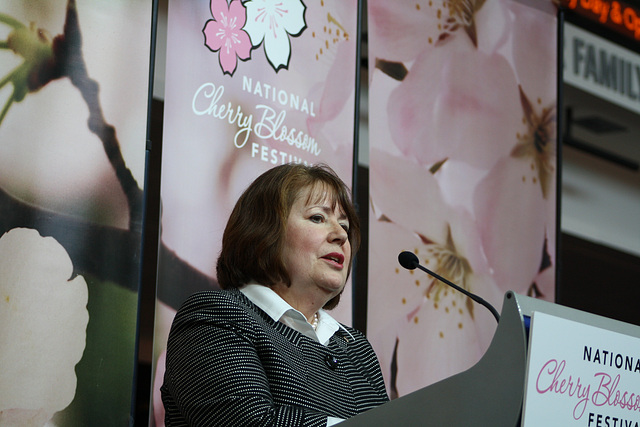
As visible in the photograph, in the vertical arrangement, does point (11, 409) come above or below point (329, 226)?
below

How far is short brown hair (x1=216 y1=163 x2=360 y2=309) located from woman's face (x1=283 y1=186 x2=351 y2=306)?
17 mm

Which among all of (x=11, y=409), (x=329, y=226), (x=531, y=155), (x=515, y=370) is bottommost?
(x=11, y=409)

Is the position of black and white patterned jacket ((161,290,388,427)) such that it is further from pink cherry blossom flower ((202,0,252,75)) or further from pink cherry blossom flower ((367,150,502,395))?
pink cherry blossom flower ((367,150,502,395))

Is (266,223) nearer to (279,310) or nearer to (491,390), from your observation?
(279,310)

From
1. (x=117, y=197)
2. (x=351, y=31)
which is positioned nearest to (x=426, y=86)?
(x=351, y=31)

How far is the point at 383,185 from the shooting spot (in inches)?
141

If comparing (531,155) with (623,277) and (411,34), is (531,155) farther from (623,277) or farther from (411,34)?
(623,277)

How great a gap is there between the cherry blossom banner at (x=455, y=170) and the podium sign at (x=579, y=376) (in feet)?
6.15

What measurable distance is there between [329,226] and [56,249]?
75cm

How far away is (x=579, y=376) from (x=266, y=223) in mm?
1013

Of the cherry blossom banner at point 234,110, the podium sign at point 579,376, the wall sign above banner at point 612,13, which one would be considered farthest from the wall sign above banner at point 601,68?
the podium sign at point 579,376

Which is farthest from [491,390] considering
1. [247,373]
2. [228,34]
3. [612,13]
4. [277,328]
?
[612,13]

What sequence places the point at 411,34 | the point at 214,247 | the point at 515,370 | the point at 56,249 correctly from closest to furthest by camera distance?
1. the point at 515,370
2. the point at 56,249
3. the point at 214,247
4. the point at 411,34

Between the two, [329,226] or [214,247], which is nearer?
[329,226]
